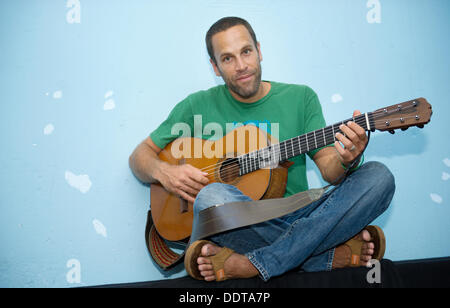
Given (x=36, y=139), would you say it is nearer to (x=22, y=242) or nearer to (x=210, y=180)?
(x=22, y=242)

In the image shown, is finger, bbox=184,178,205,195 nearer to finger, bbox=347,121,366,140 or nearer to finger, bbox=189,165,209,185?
finger, bbox=189,165,209,185

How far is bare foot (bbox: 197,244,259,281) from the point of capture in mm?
1093

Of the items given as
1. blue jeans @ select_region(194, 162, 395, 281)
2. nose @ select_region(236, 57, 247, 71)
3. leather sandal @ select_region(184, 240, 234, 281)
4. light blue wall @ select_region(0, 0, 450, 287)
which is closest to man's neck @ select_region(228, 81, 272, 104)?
nose @ select_region(236, 57, 247, 71)

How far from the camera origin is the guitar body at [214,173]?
4.30 feet

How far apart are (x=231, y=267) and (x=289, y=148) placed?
48 cm

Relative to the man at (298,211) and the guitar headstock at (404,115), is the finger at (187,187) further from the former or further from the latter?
the guitar headstock at (404,115)

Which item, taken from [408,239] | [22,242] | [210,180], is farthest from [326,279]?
[22,242]

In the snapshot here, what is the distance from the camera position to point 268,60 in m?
1.82

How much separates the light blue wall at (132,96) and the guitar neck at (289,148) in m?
0.52

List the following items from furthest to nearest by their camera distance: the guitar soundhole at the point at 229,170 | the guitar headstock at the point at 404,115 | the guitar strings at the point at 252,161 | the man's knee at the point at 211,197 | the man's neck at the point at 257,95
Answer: the man's neck at the point at 257,95, the guitar soundhole at the point at 229,170, the guitar strings at the point at 252,161, the man's knee at the point at 211,197, the guitar headstock at the point at 404,115

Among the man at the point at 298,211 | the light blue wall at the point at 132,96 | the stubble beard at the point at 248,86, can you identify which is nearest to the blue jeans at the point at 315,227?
the man at the point at 298,211

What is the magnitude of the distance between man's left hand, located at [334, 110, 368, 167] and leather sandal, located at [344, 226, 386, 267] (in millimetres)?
259

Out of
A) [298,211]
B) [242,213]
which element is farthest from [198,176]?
[298,211]

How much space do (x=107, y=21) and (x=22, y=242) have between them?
116 cm
